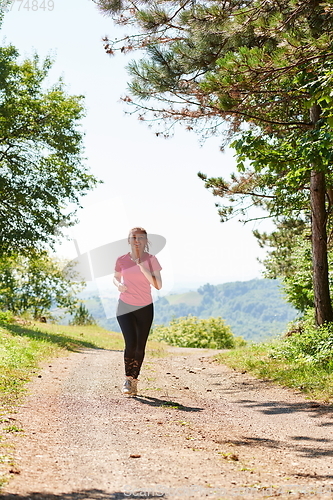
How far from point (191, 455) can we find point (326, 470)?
43.9 inches

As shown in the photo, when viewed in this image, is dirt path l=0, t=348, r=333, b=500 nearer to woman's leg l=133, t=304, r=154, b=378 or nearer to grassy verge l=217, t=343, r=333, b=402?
grassy verge l=217, t=343, r=333, b=402

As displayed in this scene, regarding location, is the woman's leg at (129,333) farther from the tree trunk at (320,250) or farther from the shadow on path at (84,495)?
the tree trunk at (320,250)

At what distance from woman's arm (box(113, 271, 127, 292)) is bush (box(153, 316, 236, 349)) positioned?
31330mm

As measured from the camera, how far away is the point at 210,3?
9875mm

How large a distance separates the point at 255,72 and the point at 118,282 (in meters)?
4.26

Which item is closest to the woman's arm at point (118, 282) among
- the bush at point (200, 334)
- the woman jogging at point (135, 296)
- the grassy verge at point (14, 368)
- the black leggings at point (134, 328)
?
the woman jogging at point (135, 296)

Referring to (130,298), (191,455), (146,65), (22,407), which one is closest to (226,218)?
(146,65)

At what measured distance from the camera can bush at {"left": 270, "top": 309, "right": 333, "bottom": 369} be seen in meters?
10.6

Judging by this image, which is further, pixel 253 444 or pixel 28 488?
pixel 253 444

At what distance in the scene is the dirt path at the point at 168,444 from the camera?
3.58 m

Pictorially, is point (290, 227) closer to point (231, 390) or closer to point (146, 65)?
point (146, 65)

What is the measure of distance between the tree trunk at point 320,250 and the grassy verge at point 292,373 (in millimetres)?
1765

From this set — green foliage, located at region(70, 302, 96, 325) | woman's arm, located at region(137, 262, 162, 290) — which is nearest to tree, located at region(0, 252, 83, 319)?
green foliage, located at region(70, 302, 96, 325)

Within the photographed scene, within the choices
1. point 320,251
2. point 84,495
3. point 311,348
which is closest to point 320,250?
point 320,251
